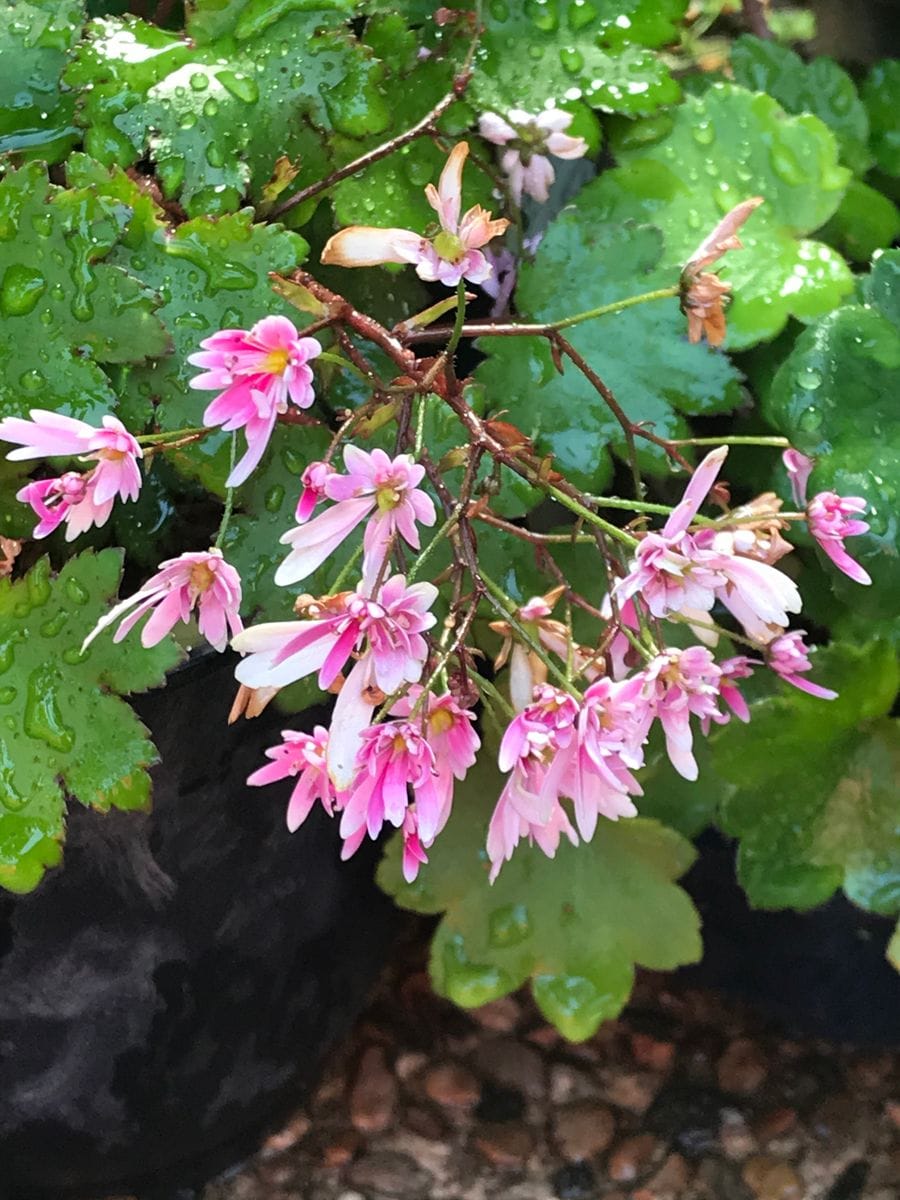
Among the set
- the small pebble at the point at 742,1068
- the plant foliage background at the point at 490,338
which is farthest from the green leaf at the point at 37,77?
the small pebble at the point at 742,1068

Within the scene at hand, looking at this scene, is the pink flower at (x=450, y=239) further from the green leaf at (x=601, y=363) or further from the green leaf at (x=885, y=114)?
the green leaf at (x=885, y=114)

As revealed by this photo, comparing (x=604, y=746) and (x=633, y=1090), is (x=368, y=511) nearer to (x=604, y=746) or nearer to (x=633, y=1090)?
(x=604, y=746)

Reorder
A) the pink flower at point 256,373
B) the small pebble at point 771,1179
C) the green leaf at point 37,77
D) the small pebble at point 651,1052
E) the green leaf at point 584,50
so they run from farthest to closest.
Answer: the small pebble at point 651,1052
the small pebble at point 771,1179
the green leaf at point 584,50
the green leaf at point 37,77
the pink flower at point 256,373

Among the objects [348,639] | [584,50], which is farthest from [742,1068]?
[584,50]

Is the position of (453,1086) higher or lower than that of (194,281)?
lower

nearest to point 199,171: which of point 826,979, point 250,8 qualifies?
point 250,8

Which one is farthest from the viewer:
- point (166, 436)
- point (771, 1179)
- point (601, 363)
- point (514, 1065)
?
point (514, 1065)
